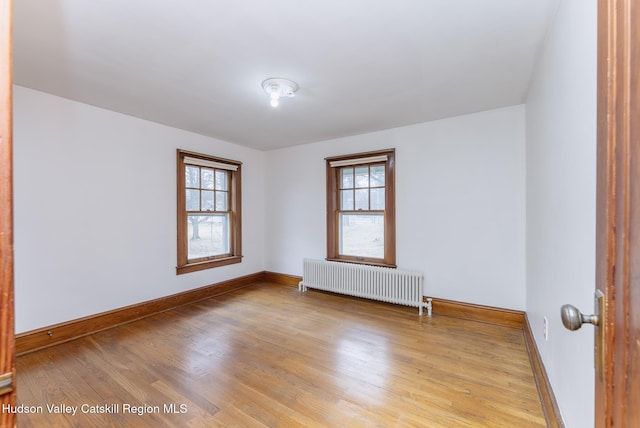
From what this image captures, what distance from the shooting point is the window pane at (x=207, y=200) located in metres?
4.21

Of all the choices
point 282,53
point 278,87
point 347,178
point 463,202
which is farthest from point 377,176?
point 282,53

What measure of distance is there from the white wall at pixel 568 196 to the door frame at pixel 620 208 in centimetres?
62

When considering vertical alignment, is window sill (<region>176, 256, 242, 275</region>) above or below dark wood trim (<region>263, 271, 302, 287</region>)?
above

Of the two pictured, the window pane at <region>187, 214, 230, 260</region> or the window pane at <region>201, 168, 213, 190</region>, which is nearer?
the window pane at <region>187, 214, 230, 260</region>

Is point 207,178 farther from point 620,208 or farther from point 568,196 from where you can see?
point 620,208

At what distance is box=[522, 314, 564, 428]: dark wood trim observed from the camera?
1.57m

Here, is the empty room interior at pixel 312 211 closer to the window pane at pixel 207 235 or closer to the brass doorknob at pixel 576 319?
the window pane at pixel 207 235

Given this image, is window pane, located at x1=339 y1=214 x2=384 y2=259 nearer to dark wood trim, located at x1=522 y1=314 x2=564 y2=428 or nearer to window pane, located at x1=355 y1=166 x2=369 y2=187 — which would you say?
window pane, located at x1=355 y1=166 x2=369 y2=187

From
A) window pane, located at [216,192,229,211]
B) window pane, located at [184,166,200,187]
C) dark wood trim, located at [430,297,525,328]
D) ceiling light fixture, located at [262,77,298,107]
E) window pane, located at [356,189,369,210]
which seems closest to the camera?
ceiling light fixture, located at [262,77,298,107]

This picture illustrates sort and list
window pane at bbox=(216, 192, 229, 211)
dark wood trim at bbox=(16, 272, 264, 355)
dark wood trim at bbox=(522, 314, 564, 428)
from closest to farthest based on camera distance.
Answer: dark wood trim at bbox=(522, 314, 564, 428) < dark wood trim at bbox=(16, 272, 264, 355) < window pane at bbox=(216, 192, 229, 211)

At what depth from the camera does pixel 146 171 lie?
3484mm

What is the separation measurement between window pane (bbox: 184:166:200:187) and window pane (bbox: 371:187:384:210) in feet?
8.57

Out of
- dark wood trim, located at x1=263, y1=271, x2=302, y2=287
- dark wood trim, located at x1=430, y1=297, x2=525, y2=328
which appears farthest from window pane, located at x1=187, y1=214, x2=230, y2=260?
dark wood trim, located at x1=430, y1=297, x2=525, y2=328

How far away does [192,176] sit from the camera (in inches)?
159
